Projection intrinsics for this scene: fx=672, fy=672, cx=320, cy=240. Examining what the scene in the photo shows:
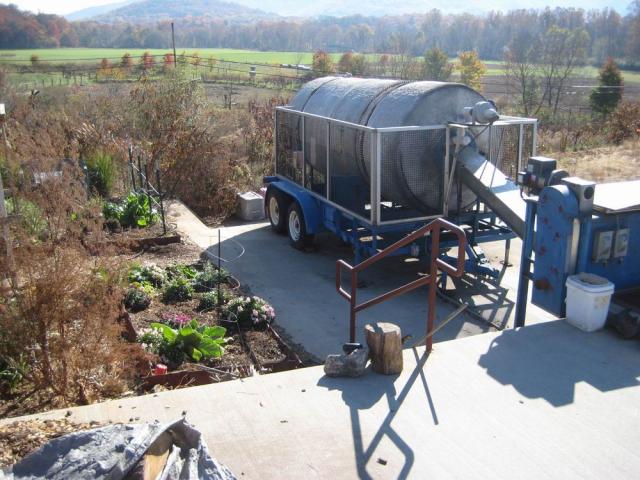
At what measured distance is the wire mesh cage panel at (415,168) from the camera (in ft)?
29.6

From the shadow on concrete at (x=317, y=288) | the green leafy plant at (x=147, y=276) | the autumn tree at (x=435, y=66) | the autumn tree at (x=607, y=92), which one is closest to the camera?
the shadow on concrete at (x=317, y=288)

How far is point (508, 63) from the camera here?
137ft

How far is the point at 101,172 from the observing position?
532 inches

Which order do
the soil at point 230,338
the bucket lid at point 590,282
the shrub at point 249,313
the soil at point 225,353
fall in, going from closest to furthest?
1. the soil at point 225,353
2. the bucket lid at point 590,282
3. the soil at point 230,338
4. the shrub at point 249,313

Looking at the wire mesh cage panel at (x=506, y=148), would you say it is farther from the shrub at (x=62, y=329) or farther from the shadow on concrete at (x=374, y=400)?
the shrub at (x=62, y=329)

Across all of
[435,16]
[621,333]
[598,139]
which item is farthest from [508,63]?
[435,16]

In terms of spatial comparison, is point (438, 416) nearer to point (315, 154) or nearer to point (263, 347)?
point (263, 347)

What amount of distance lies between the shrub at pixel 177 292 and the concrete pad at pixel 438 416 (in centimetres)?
349

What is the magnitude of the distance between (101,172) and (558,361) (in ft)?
34.3

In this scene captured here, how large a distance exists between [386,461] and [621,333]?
293cm

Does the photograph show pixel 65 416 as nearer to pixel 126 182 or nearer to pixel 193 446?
pixel 193 446

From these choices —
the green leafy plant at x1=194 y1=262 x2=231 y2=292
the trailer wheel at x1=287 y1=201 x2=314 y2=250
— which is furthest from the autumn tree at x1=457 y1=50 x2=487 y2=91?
the green leafy plant at x1=194 y1=262 x2=231 y2=292

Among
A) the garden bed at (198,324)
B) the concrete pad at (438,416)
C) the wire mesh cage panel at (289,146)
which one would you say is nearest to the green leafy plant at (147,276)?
the garden bed at (198,324)

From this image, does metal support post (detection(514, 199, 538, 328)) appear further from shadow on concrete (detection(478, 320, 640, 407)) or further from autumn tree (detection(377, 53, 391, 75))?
autumn tree (detection(377, 53, 391, 75))
